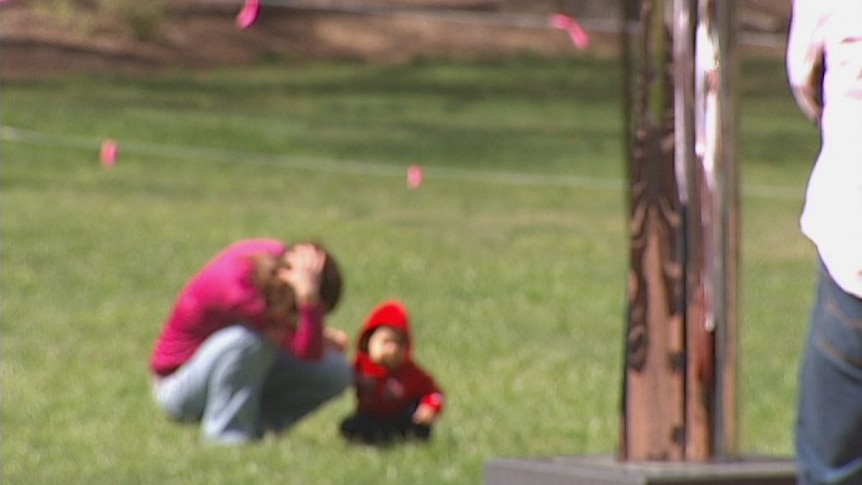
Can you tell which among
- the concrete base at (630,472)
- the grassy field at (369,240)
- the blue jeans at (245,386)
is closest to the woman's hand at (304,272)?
the blue jeans at (245,386)

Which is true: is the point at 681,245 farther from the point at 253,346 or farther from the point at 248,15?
the point at 248,15

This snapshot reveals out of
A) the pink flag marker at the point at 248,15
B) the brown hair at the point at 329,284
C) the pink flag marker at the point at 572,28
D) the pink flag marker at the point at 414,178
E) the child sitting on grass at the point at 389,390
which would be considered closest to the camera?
the child sitting on grass at the point at 389,390

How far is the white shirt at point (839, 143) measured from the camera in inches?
150

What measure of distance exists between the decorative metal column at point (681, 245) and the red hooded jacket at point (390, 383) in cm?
212

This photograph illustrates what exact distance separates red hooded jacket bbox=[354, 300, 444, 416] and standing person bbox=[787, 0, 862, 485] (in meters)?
3.98

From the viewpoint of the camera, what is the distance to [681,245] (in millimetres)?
5805

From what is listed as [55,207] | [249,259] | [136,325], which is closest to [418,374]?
[249,259]

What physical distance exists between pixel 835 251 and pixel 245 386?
4307mm

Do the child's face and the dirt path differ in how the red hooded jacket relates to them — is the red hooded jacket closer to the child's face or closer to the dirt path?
A: the child's face

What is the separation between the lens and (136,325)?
10.8 meters

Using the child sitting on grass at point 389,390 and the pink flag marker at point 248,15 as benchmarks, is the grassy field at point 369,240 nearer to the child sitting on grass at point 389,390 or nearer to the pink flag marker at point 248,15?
the child sitting on grass at point 389,390

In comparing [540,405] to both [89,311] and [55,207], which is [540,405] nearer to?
[89,311]

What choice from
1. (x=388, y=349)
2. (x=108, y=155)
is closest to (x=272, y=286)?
(x=388, y=349)

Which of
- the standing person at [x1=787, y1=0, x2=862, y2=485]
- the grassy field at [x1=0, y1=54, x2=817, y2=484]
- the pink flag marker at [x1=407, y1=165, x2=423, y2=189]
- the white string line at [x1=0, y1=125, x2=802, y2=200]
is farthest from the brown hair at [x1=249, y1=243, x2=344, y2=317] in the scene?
the white string line at [x1=0, y1=125, x2=802, y2=200]
